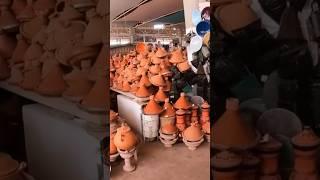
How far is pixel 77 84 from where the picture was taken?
2.72ft

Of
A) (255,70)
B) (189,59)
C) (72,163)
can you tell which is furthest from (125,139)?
(255,70)

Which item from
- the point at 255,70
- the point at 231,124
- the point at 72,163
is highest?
the point at 255,70

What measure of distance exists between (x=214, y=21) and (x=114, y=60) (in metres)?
0.28

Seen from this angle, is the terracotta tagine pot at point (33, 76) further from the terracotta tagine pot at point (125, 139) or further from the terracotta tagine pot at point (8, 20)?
the terracotta tagine pot at point (125, 139)

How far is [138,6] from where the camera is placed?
0.82 m

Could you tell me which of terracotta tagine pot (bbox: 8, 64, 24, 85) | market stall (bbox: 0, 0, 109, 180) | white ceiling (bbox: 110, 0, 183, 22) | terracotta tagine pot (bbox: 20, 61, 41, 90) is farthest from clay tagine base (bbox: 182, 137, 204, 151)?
terracotta tagine pot (bbox: 8, 64, 24, 85)

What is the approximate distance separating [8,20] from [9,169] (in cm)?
51

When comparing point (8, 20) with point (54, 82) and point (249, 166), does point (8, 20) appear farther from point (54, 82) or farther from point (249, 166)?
point (249, 166)

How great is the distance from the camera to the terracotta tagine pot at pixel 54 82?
886mm

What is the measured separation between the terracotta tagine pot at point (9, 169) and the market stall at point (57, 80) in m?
0.01

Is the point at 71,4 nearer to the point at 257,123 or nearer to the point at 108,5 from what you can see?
the point at 108,5

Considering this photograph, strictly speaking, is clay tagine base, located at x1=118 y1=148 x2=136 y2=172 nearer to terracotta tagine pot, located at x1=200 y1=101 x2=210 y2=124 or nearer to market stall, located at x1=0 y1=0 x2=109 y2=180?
market stall, located at x1=0 y1=0 x2=109 y2=180

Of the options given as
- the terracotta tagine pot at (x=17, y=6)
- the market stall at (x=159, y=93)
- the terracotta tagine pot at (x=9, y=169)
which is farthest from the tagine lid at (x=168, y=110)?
the terracotta tagine pot at (x=17, y=6)

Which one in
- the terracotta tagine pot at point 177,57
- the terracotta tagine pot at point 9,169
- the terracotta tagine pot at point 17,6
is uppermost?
the terracotta tagine pot at point 17,6
